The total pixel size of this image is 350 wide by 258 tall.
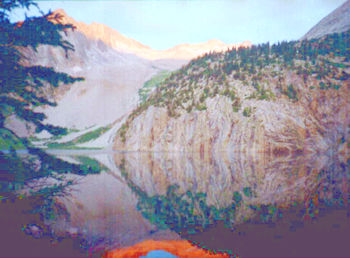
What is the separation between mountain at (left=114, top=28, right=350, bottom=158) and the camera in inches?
1094

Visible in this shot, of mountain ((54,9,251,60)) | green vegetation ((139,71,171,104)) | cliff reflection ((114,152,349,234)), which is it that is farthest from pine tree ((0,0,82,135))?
mountain ((54,9,251,60))

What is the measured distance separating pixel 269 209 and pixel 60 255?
305cm

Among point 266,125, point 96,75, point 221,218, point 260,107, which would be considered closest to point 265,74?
point 260,107

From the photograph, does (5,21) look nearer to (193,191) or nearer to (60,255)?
(193,191)

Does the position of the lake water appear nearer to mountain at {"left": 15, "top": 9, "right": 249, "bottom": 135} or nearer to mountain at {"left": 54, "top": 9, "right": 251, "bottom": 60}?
mountain at {"left": 15, "top": 9, "right": 249, "bottom": 135}

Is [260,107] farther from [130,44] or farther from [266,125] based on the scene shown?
[130,44]

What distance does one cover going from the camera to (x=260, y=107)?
96.4 ft

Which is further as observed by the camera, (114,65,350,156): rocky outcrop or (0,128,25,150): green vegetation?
(114,65,350,156): rocky outcrop

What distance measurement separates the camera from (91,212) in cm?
428

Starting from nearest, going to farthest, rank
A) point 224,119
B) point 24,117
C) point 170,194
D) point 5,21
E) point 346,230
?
point 346,230, point 170,194, point 5,21, point 24,117, point 224,119

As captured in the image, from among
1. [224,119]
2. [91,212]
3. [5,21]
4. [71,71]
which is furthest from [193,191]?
[71,71]

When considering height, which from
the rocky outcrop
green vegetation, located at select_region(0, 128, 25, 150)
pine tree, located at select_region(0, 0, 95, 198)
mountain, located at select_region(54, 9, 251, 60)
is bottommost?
the rocky outcrop

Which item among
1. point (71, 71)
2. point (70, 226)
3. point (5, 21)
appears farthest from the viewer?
point (71, 71)

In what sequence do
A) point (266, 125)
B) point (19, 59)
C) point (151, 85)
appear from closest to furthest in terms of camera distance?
point (19, 59), point (266, 125), point (151, 85)
